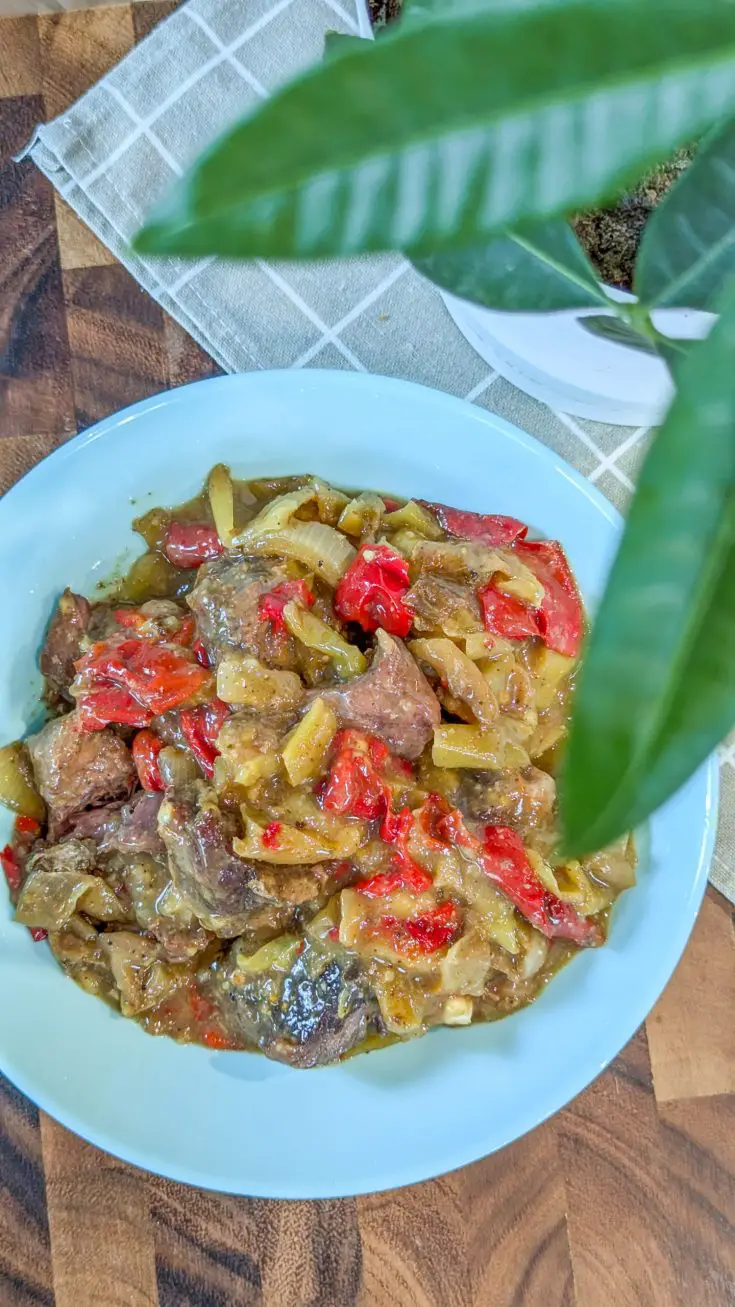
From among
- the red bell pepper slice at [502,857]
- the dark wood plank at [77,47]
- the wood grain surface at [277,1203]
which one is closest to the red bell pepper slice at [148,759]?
the red bell pepper slice at [502,857]

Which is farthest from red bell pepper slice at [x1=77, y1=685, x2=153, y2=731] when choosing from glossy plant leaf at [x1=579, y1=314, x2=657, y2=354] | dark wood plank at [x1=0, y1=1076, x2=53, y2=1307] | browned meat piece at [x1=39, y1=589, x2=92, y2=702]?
glossy plant leaf at [x1=579, y1=314, x2=657, y2=354]

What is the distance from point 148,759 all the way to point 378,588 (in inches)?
20.4

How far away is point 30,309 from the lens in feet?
7.29

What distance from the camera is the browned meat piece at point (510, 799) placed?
1.83 meters

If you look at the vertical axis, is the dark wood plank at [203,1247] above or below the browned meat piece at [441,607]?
below

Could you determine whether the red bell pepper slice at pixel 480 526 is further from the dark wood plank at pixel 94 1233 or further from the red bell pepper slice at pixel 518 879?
the dark wood plank at pixel 94 1233

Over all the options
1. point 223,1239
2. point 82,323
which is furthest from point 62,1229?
point 82,323

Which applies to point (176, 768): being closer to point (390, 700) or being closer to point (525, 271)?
point (390, 700)

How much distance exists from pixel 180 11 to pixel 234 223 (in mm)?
2059

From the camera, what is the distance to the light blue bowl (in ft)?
6.16

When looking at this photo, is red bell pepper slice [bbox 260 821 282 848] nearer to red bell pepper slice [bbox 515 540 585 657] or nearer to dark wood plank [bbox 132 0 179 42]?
red bell pepper slice [bbox 515 540 585 657]

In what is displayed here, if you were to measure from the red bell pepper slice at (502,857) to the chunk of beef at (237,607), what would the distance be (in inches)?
16.0

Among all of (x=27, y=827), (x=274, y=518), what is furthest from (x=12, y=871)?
(x=274, y=518)

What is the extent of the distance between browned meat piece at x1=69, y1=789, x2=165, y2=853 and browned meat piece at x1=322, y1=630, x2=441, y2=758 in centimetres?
39
